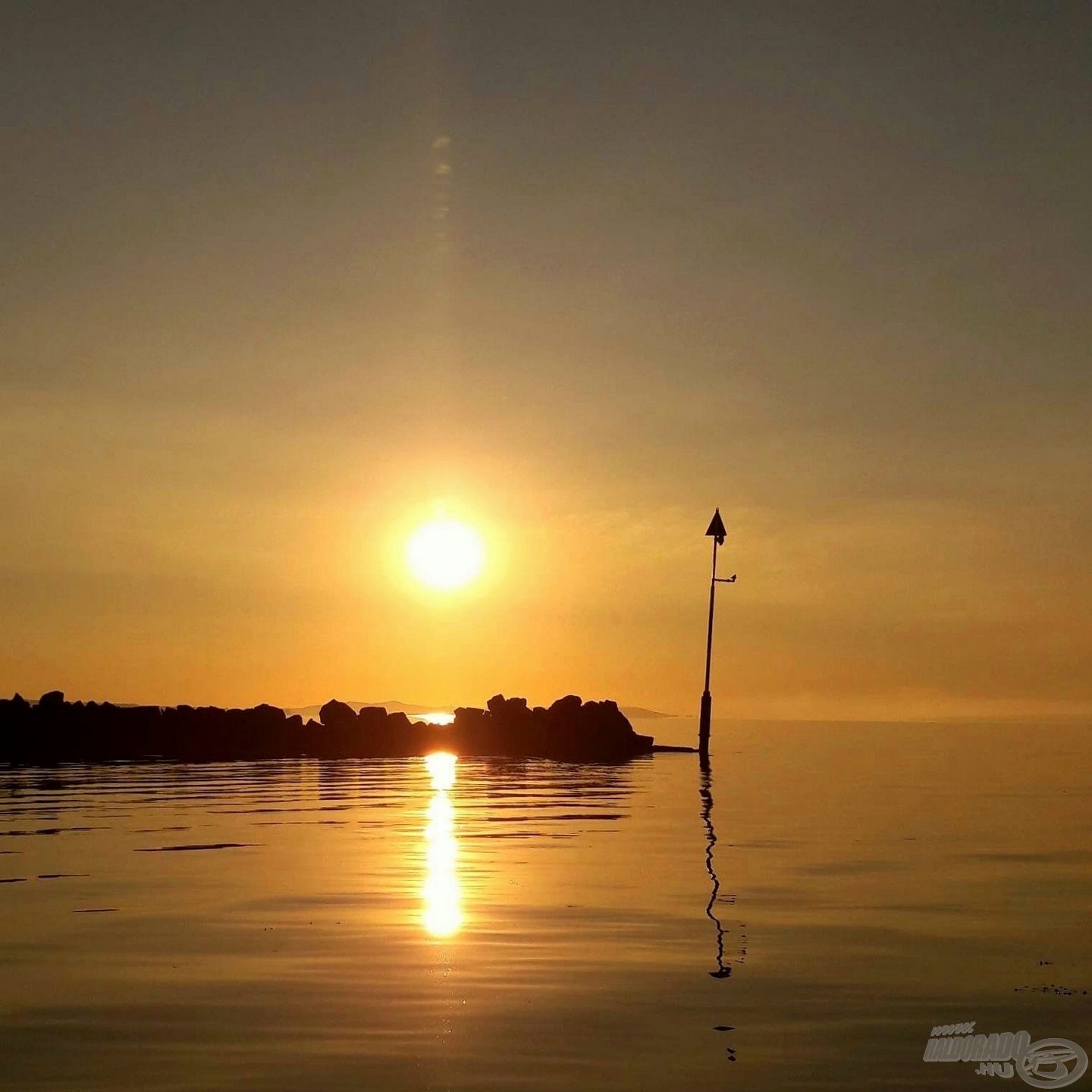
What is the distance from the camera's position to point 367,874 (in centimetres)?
2175

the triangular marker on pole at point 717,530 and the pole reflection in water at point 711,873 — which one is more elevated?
the triangular marker on pole at point 717,530

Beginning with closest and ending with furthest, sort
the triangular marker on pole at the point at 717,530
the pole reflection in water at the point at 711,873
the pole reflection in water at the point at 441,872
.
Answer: the pole reflection in water at the point at 711,873
the pole reflection in water at the point at 441,872
the triangular marker on pole at the point at 717,530

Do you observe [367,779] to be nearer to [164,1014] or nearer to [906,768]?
[906,768]

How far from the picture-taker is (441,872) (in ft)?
72.6

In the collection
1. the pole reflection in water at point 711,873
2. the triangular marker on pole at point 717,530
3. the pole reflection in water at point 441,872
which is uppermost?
the triangular marker on pole at point 717,530

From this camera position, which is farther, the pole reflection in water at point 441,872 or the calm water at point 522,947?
the pole reflection in water at point 441,872

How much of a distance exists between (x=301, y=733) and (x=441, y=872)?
177 ft

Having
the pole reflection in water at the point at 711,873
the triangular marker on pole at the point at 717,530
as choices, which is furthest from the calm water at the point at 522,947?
A: the triangular marker on pole at the point at 717,530

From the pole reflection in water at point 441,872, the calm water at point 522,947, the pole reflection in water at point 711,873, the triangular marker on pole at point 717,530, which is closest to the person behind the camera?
the calm water at point 522,947

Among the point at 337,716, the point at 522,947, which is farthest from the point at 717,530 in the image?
the point at 522,947

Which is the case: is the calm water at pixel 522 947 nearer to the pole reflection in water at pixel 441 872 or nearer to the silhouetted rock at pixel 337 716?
the pole reflection in water at pixel 441 872

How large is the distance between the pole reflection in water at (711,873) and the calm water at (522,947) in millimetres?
106

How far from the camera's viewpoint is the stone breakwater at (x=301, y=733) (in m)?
68.8

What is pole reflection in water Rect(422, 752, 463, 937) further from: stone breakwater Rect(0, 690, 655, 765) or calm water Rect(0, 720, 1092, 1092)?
stone breakwater Rect(0, 690, 655, 765)
